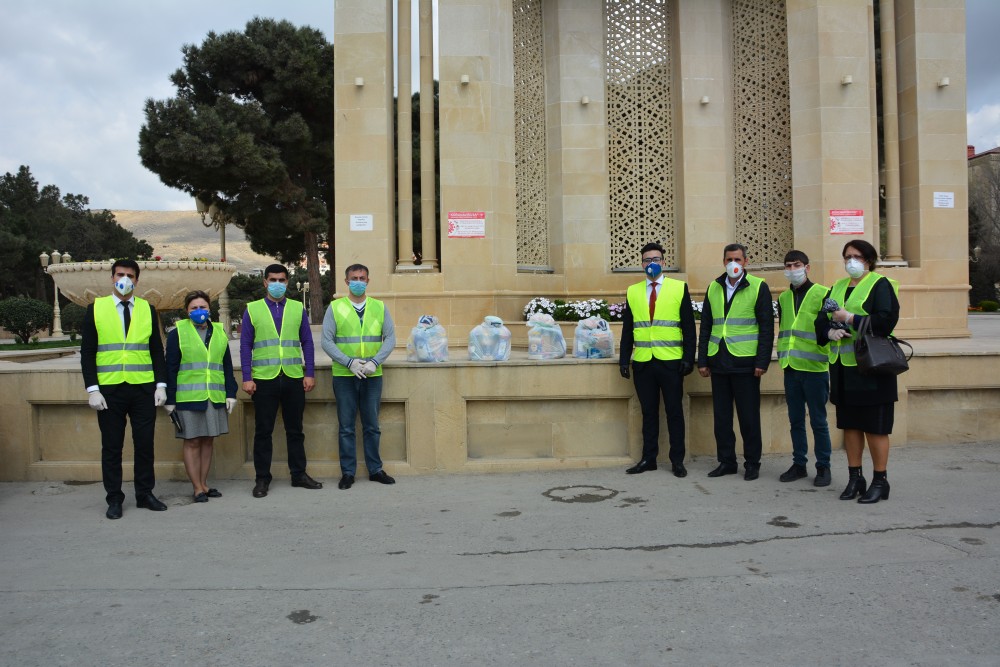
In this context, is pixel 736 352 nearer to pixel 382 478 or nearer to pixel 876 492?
pixel 876 492

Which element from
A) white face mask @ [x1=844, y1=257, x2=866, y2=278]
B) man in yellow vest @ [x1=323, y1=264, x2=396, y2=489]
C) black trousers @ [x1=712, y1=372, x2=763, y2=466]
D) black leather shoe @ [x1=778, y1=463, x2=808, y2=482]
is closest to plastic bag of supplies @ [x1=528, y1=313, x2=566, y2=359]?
man in yellow vest @ [x1=323, y1=264, x2=396, y2=489]

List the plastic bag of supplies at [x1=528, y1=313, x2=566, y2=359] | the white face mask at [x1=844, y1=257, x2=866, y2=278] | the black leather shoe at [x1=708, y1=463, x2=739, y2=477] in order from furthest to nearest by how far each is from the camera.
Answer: the plastic bag of supplies at [x1=528, y1=313, x2=566, y2=359] → the black leather shoe at [x1=708, y1=463, x2=739, y2=477] → the white face mask at [x1=844, y1=257, x2=866, y2=278]

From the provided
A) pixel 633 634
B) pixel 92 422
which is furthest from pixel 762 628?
pixel 92 422

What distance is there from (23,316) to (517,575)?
32.2 m

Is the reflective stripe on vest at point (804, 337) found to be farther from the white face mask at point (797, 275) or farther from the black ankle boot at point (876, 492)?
the black ankle boot at point (876, 492)

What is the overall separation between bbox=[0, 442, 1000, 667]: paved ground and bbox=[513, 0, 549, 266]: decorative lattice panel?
719 cm

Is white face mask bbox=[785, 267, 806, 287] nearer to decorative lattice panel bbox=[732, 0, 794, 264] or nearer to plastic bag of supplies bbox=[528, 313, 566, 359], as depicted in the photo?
plastic bag of supplies bbox=[528, 313, 566, 359]

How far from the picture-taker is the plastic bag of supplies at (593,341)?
8.51 metres

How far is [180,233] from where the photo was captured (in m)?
148

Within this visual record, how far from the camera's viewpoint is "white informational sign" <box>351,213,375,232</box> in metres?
13.0

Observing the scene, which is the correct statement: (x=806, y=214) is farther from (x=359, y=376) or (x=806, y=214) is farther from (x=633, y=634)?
(x=633, y=634)

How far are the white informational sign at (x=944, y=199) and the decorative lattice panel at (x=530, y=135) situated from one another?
6.59 meters

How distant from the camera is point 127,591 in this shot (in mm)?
4832

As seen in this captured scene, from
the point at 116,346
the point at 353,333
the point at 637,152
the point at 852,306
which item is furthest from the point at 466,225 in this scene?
the point at 852,306
